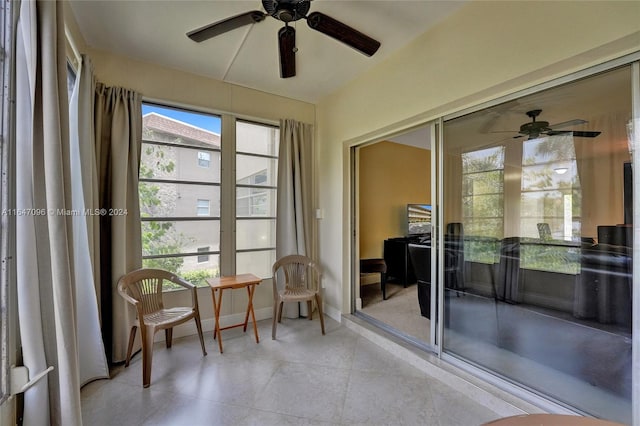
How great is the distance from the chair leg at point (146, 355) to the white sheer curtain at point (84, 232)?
1.22ft

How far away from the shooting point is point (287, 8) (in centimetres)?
162

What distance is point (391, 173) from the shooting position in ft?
15.9

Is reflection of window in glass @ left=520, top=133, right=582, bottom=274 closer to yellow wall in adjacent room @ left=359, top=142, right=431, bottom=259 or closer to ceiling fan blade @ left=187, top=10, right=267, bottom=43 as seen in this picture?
ceiling fan blade @ left=187, top=10, right=267, bottom=43

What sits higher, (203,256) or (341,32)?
(341,32)

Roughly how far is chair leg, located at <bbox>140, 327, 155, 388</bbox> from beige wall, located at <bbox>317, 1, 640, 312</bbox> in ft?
6.42

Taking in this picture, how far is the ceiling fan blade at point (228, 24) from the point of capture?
167 cm

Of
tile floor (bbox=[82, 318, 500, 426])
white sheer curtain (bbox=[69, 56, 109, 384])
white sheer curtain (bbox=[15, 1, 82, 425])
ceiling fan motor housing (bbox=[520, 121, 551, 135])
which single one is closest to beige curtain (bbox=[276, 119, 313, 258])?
tile floor (bbox=[82, 318, 500, 426])

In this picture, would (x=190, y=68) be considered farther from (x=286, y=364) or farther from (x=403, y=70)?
(x=286, y=364)

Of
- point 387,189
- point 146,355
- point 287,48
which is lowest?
point 146,355

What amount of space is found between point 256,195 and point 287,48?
5.90 feet

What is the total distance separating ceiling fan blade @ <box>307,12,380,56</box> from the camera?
166 cm

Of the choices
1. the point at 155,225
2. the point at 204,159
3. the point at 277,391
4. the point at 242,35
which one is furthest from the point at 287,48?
the point at 277,391

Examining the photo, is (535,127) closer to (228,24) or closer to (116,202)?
(228,24)

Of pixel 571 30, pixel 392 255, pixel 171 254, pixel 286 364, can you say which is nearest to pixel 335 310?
pixel 286 364
